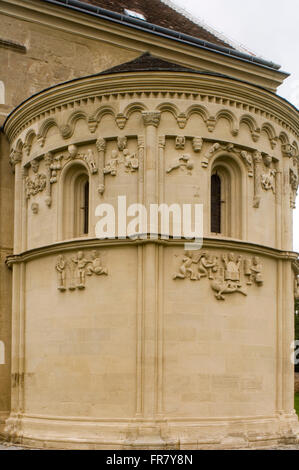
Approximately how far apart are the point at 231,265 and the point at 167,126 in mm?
3881

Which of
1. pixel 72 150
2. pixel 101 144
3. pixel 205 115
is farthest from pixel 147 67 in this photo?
pixel 72 150

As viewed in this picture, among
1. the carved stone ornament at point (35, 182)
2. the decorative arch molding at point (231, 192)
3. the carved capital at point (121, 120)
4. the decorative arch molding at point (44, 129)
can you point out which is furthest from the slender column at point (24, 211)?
the decorative arch molding at point (231, 192)

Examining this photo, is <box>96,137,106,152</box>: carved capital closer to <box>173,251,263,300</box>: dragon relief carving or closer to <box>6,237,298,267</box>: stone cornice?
<box>6,237,298,267</box>: stone cornice

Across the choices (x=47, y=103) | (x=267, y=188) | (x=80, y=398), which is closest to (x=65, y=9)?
(x=47, y=103)

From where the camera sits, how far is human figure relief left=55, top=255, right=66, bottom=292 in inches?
709

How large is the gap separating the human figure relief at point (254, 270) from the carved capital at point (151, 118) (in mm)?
4239

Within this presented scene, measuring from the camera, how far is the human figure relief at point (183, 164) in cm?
A: 1773

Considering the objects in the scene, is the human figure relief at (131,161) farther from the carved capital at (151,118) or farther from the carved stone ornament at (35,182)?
the carved stone ornament at (35,182)

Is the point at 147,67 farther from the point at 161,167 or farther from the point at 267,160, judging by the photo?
the point at 267,160

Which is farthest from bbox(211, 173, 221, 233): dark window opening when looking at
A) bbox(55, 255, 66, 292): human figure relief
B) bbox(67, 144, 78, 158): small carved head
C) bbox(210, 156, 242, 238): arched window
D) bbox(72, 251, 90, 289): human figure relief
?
bbox(55, 255, 66, 292): human figure relief

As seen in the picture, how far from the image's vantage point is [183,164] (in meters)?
17.8

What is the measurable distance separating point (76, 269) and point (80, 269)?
0.48ft

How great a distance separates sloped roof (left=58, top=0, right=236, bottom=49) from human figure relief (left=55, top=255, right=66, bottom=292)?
10437mm

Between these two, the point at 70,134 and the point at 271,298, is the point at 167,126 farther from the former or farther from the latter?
the point at 271,298
